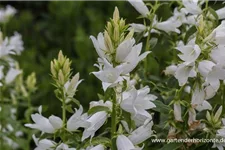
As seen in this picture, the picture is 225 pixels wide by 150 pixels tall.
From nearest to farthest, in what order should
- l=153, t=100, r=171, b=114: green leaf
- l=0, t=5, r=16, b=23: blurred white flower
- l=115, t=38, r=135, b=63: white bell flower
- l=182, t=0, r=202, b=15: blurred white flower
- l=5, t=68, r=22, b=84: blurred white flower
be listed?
1. l=115, t=38, r=135, b=63: white bell flower
2. l=153, t=100, r=171, b=114: green leaf
3. l=182, t=0, r=202, b=15: blurred white flower
4. l=5, t=68, r=22, b=84: blurred white flower
5. l=0, t=5, r=16, b=23: blurred white flower

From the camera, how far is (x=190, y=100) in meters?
1.65

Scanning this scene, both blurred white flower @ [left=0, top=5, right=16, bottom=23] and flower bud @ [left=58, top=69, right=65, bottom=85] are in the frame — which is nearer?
flower bud @ [left=58, top=69, right=65, bottom=85]

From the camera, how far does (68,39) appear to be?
Result: 14.2 ft

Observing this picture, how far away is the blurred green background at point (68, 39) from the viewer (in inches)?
142

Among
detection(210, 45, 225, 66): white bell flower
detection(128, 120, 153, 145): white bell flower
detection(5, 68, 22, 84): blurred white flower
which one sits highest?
detection(210, 45, 225, 66): white bell flower

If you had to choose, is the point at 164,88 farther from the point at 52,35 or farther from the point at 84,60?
the point at 52,35

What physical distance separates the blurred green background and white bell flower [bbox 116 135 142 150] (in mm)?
1690

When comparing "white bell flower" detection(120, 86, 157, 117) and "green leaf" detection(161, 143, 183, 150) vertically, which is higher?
"white bell flower" detection(120, 86, 157, 117)

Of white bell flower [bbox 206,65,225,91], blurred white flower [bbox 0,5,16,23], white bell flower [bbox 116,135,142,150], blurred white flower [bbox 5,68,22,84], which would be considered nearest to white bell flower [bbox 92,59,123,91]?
white bell flower [bbox 116,135,142,150]

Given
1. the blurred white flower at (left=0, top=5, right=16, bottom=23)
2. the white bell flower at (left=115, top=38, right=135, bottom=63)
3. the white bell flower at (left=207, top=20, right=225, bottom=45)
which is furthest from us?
the blurred white flower at (left=0, top=5, right=16, bottom=23)

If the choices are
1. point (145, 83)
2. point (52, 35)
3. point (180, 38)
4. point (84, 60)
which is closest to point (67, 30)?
point (52, 35)

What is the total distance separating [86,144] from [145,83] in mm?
421

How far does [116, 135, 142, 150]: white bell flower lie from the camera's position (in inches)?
55.8

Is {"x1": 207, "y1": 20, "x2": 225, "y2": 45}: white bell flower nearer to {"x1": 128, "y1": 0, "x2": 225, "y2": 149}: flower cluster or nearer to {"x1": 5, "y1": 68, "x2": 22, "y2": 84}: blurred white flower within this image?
{"x1": 128, "y1": 0, "x2": 225, "y2": 149}: flower cluster
